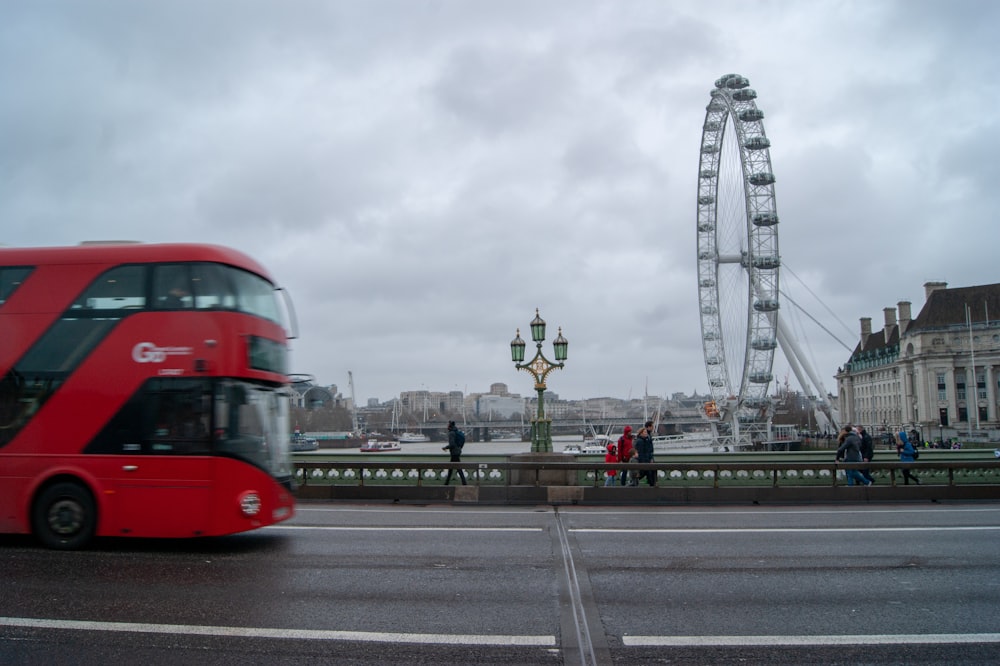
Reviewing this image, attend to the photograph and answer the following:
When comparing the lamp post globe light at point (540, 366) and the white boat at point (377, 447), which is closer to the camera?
the lamp post globe light at point (540, 366)

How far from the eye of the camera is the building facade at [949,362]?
359ft

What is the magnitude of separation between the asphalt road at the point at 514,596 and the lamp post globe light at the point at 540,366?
9846mm

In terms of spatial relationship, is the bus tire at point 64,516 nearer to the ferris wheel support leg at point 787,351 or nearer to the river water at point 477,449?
the river water at point 477,449

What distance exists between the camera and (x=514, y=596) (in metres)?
8.46

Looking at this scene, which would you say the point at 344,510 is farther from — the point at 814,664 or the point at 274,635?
the point at 814,664

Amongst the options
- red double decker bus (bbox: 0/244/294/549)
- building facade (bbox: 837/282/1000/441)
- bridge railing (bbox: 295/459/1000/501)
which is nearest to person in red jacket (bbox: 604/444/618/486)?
bridge railing (bbox: 295/459/1000/501)

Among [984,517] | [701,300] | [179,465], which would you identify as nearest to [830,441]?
[701,300]

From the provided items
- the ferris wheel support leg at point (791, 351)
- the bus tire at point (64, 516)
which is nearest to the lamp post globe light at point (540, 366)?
the bus tire at point (64, 516)

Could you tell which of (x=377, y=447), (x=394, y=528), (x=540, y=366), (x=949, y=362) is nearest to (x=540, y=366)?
(x=540, y=366)

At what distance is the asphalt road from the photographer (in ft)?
21.6

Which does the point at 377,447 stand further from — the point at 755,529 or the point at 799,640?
the point at 799,640

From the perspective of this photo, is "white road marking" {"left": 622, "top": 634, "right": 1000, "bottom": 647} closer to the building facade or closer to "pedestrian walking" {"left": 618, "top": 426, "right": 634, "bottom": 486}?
"pedestrian walking" {"left": 618, "top": 426, "right": 634, "bottom": 486}

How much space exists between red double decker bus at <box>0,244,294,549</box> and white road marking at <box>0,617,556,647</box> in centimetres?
390

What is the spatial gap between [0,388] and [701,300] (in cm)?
5563
